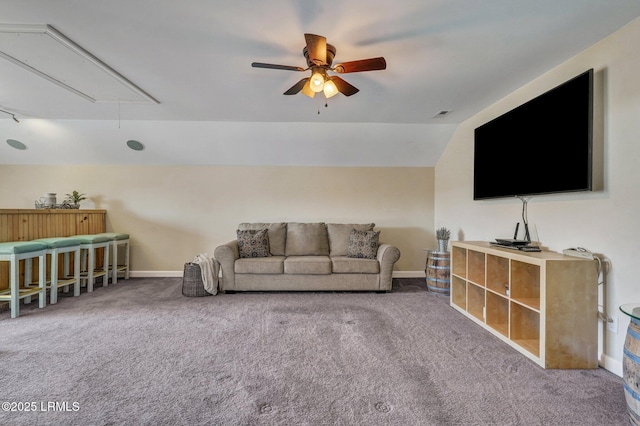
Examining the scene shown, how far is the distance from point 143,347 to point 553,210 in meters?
3.68

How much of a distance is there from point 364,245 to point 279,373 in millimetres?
2489

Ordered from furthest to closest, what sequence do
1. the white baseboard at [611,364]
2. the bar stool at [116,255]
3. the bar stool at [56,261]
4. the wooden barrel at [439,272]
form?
the bar stool at [116,255]
the wooden barrel at [439,272]
the bar stool at [56,261]
the white baseboard at [611,364]

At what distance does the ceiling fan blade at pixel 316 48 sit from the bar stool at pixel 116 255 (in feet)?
13.4

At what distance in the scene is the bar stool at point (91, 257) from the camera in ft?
12.7

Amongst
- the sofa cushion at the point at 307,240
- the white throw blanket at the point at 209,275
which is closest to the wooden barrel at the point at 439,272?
the sofa cushion at the point at 307,240

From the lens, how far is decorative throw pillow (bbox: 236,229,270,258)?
4156 mm

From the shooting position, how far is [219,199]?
16.1 ft

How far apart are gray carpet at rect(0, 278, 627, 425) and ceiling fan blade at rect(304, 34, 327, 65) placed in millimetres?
2233

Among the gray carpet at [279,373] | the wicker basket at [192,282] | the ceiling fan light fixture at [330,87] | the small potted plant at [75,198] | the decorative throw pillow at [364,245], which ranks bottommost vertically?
the gray carpet at [279,373]

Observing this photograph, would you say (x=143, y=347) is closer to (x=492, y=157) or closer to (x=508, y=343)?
(x=508, y=343)

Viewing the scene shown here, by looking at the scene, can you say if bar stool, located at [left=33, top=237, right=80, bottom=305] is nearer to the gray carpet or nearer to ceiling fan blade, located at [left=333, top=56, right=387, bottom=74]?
the gray carpet

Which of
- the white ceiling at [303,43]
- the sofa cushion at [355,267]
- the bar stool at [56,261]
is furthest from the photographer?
the sofa cushion at [355,267]

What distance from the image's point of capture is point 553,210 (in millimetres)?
2525

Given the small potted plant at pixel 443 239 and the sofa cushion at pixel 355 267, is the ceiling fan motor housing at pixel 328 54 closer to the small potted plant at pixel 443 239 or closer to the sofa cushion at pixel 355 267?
the sofa cushion at pixel 355 267
